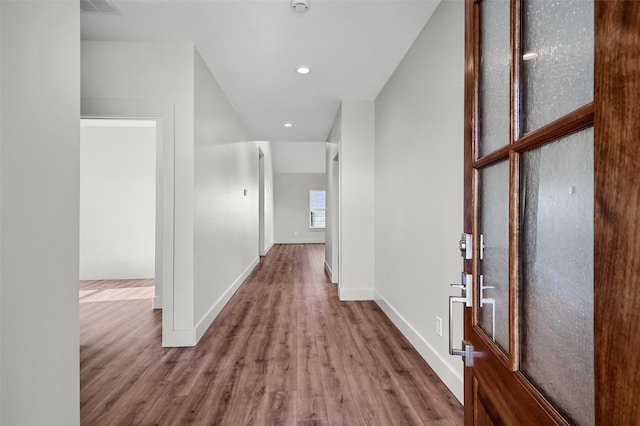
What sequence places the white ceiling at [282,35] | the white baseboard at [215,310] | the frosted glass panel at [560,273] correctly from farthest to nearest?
the white baseboard at [215,310] → the white ceiling at [282,35] → the frosted glass panel at [560,273]

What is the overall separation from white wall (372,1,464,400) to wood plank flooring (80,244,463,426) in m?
0.29

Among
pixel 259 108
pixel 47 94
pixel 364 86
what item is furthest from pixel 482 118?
pixel 259 108

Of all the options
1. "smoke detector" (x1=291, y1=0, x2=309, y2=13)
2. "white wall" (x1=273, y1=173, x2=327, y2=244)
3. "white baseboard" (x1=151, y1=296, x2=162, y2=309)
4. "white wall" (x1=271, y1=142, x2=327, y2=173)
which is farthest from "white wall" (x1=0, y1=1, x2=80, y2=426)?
"white wall" (x1=273, y1=173, x2=327, y2=244)

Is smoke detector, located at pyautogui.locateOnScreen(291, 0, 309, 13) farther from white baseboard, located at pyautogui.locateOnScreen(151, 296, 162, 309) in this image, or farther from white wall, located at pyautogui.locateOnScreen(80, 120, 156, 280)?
white wall, located at pyautogui.locateOnScreen(80, 120, 156, 280)

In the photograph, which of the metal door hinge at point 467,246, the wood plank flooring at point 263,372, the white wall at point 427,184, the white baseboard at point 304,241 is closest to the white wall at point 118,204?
the wood plank flooring at point 263,372

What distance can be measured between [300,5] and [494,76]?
1.81 meters

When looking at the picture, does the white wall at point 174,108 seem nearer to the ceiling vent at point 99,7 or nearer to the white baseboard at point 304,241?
the ceiling vent at point 99,7

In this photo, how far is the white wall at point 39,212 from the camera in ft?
3.34

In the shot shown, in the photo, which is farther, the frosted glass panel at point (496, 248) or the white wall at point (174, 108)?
the white wall at point (174, 108)

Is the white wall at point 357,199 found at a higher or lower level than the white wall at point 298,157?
lower

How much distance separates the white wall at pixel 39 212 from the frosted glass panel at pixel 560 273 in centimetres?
138

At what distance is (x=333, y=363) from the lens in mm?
2426

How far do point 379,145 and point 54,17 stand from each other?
3.19 m

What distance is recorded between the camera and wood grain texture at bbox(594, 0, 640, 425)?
39cm
